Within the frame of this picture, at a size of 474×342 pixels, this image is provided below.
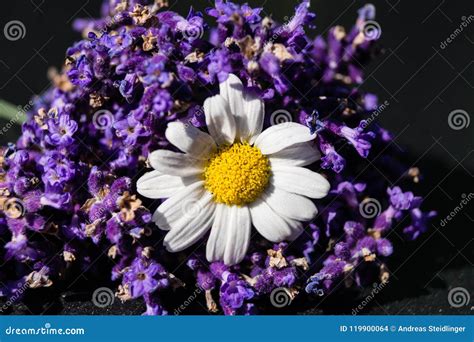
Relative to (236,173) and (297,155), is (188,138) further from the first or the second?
(297,155)

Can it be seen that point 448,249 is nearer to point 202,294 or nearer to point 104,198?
point 202,294
